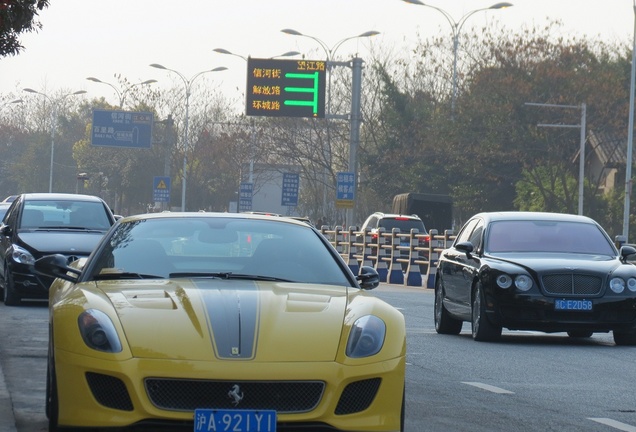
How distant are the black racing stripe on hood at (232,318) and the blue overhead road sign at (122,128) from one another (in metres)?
70.6

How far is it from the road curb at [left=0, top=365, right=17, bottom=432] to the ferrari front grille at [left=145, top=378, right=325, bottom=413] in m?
1.66

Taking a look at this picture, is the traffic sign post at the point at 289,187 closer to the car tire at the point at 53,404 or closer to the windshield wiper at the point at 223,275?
the windshield wiper at the point at 223,275

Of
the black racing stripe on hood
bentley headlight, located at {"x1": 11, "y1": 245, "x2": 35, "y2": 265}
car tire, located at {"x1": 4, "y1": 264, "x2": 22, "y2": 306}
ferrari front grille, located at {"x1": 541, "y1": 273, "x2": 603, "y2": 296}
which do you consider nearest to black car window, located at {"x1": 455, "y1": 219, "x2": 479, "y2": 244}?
ferrari front grille, located at {"x1": 541, "y1": 273, "x2": 603, "y2": 296}

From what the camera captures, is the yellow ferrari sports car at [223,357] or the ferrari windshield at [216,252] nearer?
the yellow ferrari sports car at [223,357]

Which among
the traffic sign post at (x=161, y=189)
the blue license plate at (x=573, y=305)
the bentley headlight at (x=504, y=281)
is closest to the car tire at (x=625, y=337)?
the blue license plate at (x=573, y=305)

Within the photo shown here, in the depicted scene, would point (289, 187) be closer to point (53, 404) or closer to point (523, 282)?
point (523, 282)

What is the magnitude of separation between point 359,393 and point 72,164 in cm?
12663

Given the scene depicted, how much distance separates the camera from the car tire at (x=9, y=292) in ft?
66.2

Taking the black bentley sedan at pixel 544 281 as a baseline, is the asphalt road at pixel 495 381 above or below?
below

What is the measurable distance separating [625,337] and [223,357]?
10621 millimetres

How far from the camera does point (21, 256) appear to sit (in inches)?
786

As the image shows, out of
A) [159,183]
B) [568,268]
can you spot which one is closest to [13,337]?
[568,268]

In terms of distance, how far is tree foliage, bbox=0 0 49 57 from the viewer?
47.5ft

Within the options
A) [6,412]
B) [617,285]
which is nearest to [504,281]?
[617,285]
